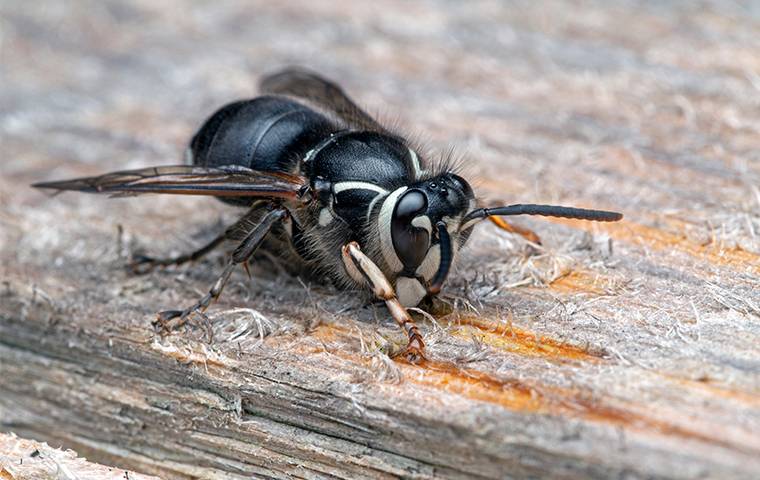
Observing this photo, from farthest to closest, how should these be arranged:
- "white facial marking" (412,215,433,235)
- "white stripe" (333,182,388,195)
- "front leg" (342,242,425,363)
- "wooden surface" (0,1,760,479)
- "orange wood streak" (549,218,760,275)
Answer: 1. "white stripe" (333,182,388,195)
2. "orange wood streak" (549,218,760,275)
3. "white facial marking" (412,215,433,235)
4. "front leg" (342,242,425,363)
5. "wooden surface" (0,1,760,479)

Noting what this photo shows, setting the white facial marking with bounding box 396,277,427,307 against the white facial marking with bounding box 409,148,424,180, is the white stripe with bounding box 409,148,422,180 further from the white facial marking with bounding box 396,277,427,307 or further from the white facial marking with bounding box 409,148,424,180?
the white facial marking with bounding box 396,277,427,307

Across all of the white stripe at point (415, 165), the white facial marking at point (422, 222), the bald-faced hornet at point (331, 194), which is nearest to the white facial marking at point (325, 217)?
the bald-faced hornet at point (331, 194)

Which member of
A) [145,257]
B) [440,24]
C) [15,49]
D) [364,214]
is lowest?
[145,257]

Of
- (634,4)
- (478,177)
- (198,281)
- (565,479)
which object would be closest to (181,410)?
(198,281)

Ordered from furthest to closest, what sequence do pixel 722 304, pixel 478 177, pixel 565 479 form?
pixel 478 177 → pixel 722 304 → pixel 565 479

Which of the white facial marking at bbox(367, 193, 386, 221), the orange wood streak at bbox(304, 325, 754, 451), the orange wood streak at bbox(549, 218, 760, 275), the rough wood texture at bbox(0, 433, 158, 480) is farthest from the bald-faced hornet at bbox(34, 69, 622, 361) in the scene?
the rough wood texture at bbox(0, 433, 158, 480)

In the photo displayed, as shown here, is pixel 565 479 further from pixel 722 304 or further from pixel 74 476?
pixel 74 476

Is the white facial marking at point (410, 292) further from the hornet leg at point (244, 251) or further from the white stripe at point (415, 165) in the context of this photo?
the hornet leg at point (244, 251)
